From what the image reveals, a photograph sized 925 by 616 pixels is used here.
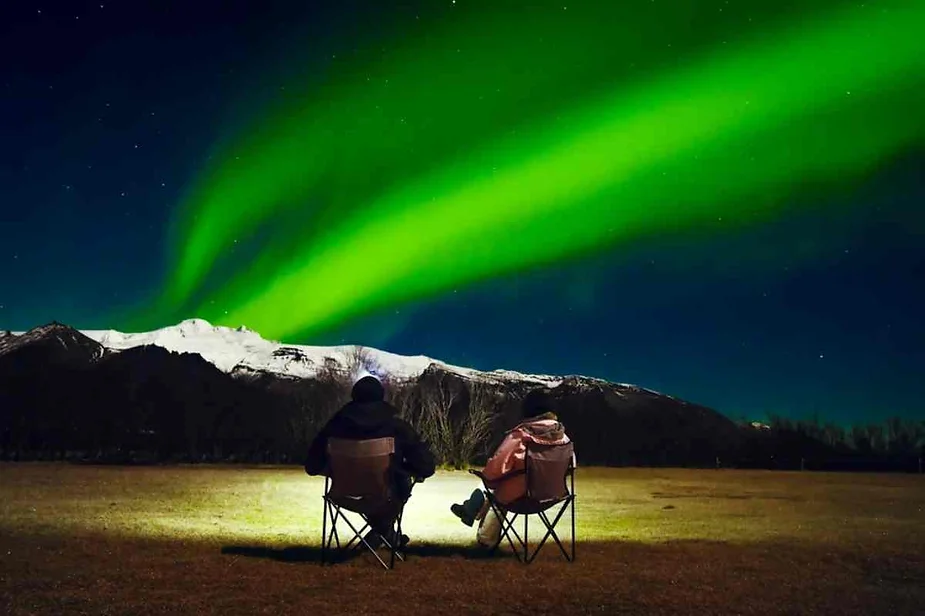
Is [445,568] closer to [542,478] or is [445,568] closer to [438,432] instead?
[542,478]

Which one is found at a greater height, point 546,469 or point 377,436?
point 377,436

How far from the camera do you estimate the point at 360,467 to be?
6.90 meters

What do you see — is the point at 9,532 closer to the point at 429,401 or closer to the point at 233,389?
the point at 429,401

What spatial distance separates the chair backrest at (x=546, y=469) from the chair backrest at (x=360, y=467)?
1.23 meters

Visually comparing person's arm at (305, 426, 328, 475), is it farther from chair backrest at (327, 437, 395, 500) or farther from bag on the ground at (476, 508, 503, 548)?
bag on the ground at (476, 508, 503, 548)

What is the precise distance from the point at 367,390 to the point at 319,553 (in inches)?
62.1

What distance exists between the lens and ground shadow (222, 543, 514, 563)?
24.1 ft

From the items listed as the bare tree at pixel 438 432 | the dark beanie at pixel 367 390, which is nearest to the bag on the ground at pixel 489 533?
the dark beanie at pixel 367 390

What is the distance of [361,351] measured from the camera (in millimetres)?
56781

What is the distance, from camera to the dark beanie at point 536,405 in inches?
308

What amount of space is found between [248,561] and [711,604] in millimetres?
3603

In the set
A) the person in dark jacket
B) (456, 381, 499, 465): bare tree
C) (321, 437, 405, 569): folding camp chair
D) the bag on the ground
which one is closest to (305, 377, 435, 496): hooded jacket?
the person in dark jacket

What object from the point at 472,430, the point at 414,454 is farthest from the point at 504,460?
the point at 472,430

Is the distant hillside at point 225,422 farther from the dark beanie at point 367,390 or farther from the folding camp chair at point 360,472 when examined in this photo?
the folding camp chair at point 360,472
